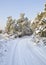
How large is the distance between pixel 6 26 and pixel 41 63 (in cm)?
5230

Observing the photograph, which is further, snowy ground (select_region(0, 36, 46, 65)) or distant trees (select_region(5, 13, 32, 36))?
distant trees (select_region(5, 13, 32, 36))

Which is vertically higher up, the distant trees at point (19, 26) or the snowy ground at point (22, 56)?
the distant trees at point (19, 26)

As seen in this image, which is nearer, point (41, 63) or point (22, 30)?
point (41, 63)

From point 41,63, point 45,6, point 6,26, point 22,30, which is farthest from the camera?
point 6,26

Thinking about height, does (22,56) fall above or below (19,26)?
below

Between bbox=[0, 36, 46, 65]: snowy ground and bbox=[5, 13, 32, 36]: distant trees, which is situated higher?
bbox=[5, 13, 32, 36]: distant trees

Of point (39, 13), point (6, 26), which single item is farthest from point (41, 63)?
point (6, 26)

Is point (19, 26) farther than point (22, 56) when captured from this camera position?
Yes

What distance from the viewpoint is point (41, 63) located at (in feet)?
39.3

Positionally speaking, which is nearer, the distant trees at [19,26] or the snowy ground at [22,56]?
the snowy ground at [22,56]

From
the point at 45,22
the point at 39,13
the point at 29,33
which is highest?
the point at 39,13

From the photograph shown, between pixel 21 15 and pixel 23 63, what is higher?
pixel 21 15

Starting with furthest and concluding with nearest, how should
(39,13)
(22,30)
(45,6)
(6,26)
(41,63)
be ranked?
(6,26) < (22,30) < (39,13) < (45,6) < (41,63)

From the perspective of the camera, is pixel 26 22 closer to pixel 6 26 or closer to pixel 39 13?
pixel 6 26
